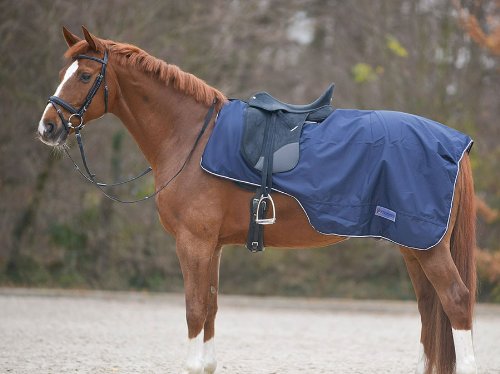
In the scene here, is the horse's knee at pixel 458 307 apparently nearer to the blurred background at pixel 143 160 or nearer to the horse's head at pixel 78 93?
the horse's head at pixel 78 93

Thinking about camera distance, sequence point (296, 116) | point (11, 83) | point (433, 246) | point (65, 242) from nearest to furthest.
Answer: point (433, 246) < point (296, 116) < point (11, 83) < point (65, 242)

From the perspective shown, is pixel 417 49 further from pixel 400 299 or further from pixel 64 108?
pixel 64 108

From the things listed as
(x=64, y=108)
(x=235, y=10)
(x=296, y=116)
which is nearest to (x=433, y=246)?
(x=296, y=116)

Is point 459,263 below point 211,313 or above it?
above

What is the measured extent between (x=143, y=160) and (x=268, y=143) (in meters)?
8.57

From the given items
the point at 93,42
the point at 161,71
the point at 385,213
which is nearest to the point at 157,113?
the point at 161,71

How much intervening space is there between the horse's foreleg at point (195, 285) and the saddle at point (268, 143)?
38 centimetres

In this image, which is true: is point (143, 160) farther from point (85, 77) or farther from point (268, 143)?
point (268, 143)

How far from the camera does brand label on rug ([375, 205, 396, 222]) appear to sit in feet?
17.4

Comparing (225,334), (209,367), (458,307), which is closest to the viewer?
(458,307)

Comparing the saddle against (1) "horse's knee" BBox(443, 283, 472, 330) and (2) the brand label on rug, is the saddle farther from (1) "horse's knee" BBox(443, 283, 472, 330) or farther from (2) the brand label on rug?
(1) "horse's knee" BBox(443, 283, 472, 330)

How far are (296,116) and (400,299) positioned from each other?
913cm

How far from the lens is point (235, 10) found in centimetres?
1543

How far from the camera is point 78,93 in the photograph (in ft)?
18.0
